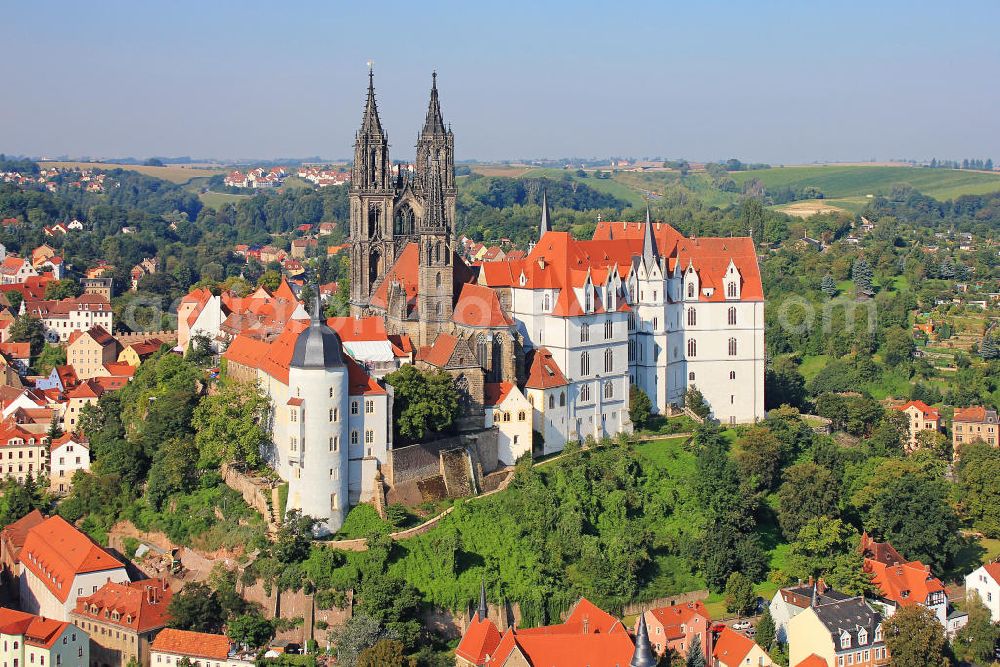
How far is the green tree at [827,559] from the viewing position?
2222 inches

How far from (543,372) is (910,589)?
19.5 metres

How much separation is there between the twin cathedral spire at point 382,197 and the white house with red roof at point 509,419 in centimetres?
1494

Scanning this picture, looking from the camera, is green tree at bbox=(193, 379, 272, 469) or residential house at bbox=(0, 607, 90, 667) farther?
green tree at bbox=(193, 379, 272, 469)

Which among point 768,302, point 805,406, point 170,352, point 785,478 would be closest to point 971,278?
point 768,302

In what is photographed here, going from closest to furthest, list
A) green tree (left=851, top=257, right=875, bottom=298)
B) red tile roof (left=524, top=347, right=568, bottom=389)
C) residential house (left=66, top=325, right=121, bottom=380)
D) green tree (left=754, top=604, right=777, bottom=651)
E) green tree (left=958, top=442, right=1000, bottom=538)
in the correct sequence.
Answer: green tree (left=754, top=604, right=777, bottom=651) < red tile roof (left=524, top=347, right=568, bottom=389) < green tree (left=958, top=442, right=1000, bottom=538) < residential house (left=66, top=325, right=121, bottom=380) < green tree (left=851, top=257, right=875, bottom=298)

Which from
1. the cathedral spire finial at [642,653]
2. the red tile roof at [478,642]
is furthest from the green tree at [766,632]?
the red tile roof at [478,642]

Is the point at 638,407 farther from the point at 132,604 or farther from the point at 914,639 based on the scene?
the point at 132,604

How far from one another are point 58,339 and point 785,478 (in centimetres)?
5521

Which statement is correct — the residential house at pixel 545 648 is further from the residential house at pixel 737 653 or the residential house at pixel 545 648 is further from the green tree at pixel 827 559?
the green tree at pixel 827 559

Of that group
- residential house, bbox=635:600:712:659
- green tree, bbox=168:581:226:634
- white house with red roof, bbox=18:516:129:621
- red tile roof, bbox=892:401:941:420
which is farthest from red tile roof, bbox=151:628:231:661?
red tile roof, bbox=892:401:941:420

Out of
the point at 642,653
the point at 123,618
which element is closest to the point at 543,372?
the point at 642,653

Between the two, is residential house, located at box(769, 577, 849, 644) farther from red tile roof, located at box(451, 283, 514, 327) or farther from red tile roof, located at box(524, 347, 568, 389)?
red tile roof, located at box(451, 283, 514, 327)

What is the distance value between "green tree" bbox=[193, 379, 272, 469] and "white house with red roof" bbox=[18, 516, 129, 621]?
6.33m

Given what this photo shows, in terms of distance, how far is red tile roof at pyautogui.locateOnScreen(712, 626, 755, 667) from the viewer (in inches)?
2013
